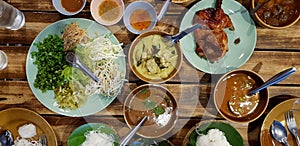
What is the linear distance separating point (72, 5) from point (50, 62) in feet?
1.66

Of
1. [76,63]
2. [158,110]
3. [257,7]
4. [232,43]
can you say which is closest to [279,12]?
[257,7]

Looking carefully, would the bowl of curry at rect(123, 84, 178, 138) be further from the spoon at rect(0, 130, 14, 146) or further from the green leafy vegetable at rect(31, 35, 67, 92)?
the spoon at rect(0, 130, 14, 146)

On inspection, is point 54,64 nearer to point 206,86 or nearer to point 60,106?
point 60,106

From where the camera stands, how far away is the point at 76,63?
3.75 metres

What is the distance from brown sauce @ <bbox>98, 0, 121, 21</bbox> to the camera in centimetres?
394

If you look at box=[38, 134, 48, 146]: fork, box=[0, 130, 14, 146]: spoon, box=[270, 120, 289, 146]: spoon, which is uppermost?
box=[0, 130, 14, 146]: spoon

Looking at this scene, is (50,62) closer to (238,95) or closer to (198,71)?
(198,71)

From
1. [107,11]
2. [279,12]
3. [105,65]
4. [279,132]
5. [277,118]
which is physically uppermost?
[107,11]

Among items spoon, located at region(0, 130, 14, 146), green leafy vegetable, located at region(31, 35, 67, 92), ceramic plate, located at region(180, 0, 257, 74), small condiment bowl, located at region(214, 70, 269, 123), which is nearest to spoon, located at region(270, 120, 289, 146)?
small condiment bowl, located at region(214, 70, 269, 123)

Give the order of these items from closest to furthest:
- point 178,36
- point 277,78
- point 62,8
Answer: point 277,78, point 178,36, point 62,8

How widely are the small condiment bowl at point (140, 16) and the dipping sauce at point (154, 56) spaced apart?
100 mm

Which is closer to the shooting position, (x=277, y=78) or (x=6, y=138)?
(x=277, y=78)

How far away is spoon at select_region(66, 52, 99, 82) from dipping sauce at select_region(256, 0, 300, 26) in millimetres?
1443

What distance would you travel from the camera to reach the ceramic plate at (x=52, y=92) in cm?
389
